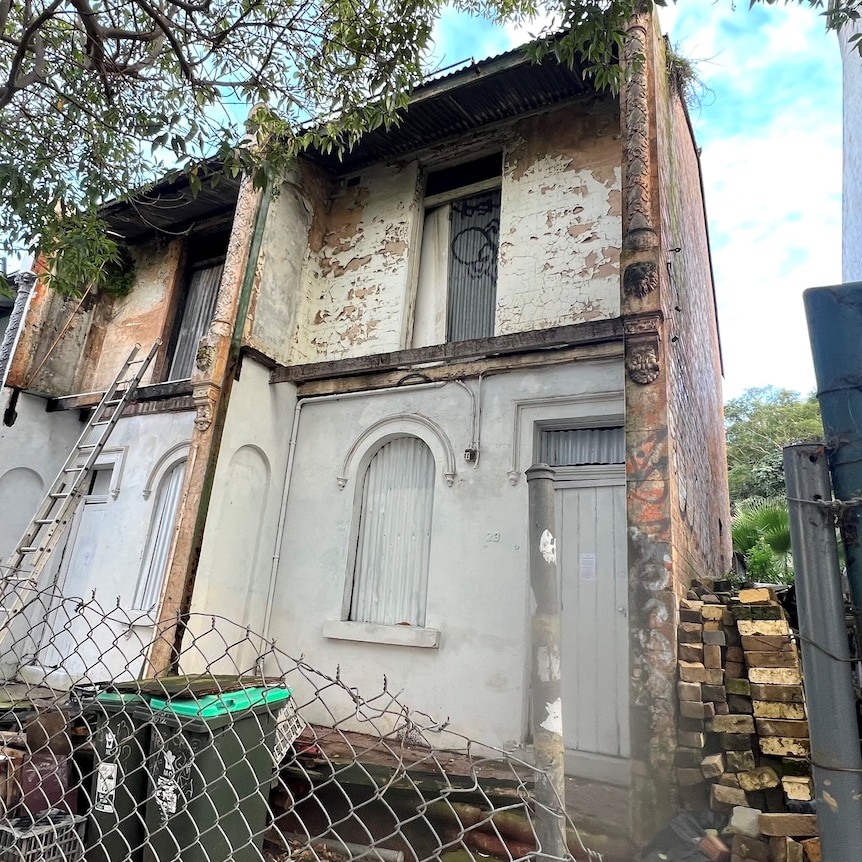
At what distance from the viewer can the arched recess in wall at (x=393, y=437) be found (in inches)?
269

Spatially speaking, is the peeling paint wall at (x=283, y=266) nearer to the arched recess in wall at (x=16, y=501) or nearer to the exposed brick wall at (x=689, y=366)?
the exposed brick wall at (x=689, y=366)

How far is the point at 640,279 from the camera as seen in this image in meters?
5.23

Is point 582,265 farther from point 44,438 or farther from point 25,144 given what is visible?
point 44,438

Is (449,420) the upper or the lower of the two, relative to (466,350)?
lower

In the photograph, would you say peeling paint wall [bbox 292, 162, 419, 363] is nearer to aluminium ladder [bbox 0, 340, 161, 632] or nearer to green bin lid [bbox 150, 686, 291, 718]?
aluminium ladder [bbox 0, 340, 161, 632]

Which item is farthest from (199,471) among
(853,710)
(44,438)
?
(853,710)

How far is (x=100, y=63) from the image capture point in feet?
17.2

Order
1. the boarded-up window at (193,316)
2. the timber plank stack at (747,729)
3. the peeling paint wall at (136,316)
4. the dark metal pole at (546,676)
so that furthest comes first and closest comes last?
1. the peeling paint wall at (136,316)
2. the boarded-up window at (193,316)
3. the timber plank stack at (747,729)
4. the dark metal pole at (546,676)

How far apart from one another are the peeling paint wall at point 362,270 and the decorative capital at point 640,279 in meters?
3.35

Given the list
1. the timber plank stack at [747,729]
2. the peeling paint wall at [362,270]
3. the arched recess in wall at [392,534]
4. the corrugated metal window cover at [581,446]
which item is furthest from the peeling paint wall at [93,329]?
the timber plank stack at [747,729]

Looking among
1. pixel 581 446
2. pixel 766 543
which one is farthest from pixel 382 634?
pixel 766 543

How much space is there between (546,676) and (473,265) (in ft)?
22.6

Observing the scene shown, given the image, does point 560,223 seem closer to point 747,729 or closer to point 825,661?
point 747,729

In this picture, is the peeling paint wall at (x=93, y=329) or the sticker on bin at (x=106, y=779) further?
the peeling paint wall at (x=93, y=329)
